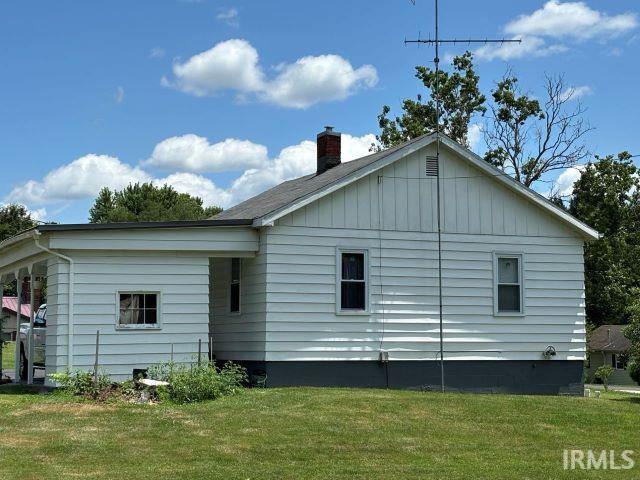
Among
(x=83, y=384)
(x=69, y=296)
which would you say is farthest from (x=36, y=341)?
(x=83, y=384)

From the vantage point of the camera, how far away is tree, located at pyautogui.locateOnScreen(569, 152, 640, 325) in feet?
160

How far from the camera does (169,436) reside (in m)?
12.5

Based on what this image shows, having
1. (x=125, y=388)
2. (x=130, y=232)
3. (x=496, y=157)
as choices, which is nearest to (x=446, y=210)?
(x=130, y=232)

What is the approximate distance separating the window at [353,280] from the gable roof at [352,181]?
4.88ft

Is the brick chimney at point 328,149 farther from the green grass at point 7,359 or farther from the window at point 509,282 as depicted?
the green grass at point 7,359

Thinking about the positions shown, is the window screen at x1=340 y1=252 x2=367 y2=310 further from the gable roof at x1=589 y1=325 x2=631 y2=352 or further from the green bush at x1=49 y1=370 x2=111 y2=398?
the gable roof at x1=589 y1=325 x2=631 y2=352

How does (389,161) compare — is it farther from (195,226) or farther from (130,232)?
(130,232)

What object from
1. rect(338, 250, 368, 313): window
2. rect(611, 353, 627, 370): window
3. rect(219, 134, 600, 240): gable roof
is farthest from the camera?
rect(611, 353, 627, 370): window

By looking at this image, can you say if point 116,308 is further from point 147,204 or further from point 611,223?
point 147,204

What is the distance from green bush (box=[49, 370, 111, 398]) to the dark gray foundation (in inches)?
154

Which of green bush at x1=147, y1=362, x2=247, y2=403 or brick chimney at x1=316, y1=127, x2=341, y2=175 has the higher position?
brick chimney at x1=316, y1=127, x2=341, y2=175

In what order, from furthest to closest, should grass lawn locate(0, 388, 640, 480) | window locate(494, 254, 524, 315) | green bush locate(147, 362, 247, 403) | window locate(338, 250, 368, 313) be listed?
window locate(494, 254, 524, 315)
window locate(338, 250, 368, 313)
green bush locate(147, 362, 247, 403)
grass lawn locate(0, 388, 640, 480)

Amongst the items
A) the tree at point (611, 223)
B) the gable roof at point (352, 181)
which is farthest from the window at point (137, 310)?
the tree at point (611, 223)

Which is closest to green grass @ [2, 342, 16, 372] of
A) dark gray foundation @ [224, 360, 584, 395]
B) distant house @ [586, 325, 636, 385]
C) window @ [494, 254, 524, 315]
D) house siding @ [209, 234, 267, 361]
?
house siding @ [209, 234, 267, 361]
